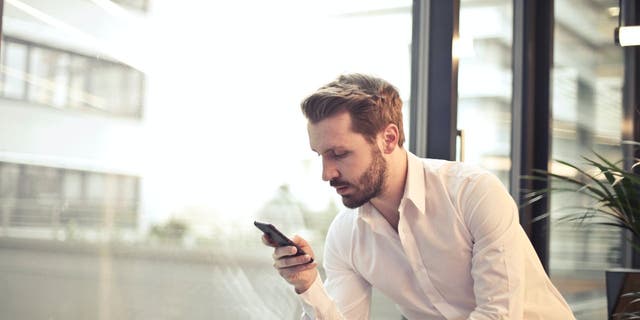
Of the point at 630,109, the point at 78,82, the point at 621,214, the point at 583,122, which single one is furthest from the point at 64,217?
the point at 630,109

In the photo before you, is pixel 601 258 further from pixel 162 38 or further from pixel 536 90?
pixel 162 38

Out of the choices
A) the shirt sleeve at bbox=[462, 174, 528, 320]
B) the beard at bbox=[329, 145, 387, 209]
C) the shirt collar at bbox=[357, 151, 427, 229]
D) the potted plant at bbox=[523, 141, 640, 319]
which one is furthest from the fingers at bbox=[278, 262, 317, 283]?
the potted plant at bbox=[523, 141, 640, 319]

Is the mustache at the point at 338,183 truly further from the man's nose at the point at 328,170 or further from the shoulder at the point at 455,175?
the shoulder at the point at 455,175

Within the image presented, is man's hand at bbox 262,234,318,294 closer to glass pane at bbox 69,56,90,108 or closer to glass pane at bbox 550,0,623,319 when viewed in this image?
glass pane at bbox 69,56,90,108

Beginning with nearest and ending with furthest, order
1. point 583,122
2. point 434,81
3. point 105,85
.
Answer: point 105,85 → point 434,81 → point 583,122

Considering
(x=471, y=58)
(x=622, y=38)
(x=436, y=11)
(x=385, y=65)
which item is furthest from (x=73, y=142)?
(x=622, y=38)

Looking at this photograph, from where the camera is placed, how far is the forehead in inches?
88.1

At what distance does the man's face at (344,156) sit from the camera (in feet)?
7.35

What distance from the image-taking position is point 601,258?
537cm

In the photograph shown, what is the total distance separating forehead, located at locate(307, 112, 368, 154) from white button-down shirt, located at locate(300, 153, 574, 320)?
237 mm

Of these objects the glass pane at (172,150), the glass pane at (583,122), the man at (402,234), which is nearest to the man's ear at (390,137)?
the man at (402,234)

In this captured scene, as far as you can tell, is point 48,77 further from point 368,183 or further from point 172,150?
point 368,183

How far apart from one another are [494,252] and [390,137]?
441mm

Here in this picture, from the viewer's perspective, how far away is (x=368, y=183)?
227 cm
